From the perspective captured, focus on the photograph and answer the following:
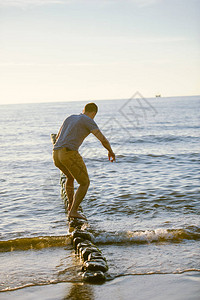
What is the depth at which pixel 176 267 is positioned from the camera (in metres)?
4.85

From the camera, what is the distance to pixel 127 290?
4.14 meters

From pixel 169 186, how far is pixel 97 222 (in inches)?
142

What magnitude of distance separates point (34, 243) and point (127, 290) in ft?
8.05

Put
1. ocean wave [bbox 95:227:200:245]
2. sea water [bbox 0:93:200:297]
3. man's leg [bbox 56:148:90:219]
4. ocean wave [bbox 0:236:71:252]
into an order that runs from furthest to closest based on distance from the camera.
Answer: ocean wave [bbox 95:227:200:245] → ocean wave [bbox 0:236:71:252] → man's leg [bbox 56:148:90:219] → sea water [bbox 0:93:200:297]

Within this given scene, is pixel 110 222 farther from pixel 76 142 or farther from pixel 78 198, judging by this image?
pixel 76 142

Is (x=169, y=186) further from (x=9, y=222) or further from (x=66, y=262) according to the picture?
(x=66, y=262)

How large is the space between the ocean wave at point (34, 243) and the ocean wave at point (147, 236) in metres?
0.62

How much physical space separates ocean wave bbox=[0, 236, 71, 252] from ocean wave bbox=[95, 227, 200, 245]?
617mm

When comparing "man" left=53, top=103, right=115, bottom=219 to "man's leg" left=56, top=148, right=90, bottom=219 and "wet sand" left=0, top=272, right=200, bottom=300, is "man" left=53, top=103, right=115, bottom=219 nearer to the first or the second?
"man's leg" left=56, top=148, right=90, bottom=219

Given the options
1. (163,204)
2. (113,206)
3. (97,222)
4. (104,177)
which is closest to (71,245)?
(97,222)

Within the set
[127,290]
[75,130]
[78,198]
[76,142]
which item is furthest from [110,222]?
[127,290]

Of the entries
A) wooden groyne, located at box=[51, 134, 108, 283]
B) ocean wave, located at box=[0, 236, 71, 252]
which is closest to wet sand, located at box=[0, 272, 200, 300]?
wooden groyne, located at box=[51, 134, 108, 283]

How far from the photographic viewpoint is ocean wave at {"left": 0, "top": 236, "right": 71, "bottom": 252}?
598 cm

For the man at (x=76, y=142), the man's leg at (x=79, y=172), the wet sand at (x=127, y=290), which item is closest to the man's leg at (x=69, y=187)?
the man at (x=76, y=142)
